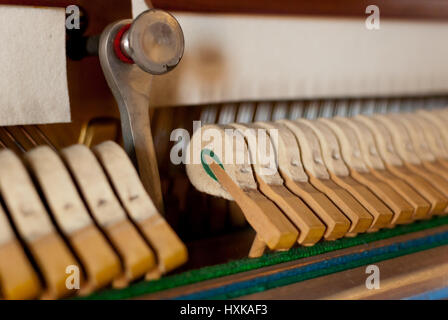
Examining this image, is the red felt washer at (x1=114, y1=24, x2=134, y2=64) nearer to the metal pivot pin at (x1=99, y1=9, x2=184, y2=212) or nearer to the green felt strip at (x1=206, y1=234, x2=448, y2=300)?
the metal pivot pin at (x1=99, y1=9, x2=184, y2=212)

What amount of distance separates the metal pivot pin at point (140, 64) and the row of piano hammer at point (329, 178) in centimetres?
17

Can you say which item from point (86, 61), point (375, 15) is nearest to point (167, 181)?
point (86, 61)

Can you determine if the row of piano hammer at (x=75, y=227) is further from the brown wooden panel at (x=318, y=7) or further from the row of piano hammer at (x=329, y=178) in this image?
the brown wooden panel at (x=318, y=7)

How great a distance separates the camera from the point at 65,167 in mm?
1125

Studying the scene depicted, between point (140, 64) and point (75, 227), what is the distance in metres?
0.45

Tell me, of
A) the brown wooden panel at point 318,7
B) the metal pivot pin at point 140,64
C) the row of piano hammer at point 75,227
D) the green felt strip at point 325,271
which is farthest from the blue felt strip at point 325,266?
the brown wooden panel at point 318,7

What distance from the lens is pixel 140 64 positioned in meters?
1.23

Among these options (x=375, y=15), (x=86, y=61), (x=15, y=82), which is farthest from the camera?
(x=375, y=15)

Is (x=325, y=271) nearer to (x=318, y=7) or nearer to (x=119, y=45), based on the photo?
(x=119, y=45)

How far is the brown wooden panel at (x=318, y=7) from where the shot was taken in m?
1.68

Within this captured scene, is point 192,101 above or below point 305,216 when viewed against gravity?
above

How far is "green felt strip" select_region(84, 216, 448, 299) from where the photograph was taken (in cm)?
111
